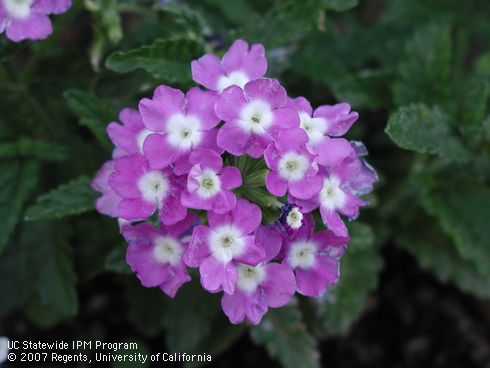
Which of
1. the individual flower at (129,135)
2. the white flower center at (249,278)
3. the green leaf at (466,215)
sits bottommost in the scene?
the green leaf at (466,215)

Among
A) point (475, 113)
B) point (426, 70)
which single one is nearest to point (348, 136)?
point (426, 70)

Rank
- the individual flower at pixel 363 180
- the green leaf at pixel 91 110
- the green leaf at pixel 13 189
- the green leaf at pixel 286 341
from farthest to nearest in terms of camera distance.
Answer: the green leaf at pixel 286 341
the green leaf at pixel 13 189
the green leaf at pixel 91 110
the individual flower at pixel 363 180

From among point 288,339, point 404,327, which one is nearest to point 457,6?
point 404,327

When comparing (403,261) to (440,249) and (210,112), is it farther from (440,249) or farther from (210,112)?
(210,112)

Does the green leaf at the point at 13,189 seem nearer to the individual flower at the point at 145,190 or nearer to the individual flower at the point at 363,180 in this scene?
the individual flower at the point at 145,190

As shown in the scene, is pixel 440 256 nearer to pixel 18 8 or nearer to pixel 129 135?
pixel 129 135

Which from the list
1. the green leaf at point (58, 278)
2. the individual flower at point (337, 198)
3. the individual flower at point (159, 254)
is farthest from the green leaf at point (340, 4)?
the green leaf at point (58, 278)
